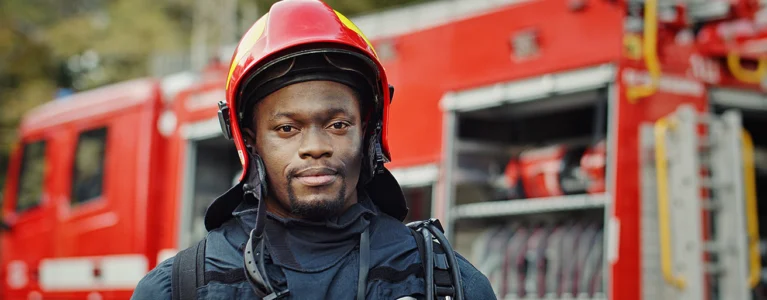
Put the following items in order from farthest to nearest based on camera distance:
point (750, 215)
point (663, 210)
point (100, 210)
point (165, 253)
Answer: point (100, 210) < point (165, 253) < point (750, 215) < point (663, 210)

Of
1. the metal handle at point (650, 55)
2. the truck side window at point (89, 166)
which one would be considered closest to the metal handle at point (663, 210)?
the metal handle at point (650, 55)

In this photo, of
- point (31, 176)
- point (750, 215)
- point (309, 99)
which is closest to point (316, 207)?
point (309, 99)

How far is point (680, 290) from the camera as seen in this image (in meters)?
4.59

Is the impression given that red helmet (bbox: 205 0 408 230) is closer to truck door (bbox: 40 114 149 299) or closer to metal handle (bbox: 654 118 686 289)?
metal handle (bbox: 654 118 686 289)

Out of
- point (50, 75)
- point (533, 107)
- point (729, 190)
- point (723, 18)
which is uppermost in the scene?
point (50, 75)

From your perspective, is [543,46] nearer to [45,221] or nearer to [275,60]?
[275,60]

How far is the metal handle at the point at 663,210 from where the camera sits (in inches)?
180

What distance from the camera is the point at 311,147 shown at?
6.63ft

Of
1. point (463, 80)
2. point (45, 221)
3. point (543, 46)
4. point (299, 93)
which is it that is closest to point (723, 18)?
point (543, 46)

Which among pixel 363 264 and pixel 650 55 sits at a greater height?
pixel 650 55

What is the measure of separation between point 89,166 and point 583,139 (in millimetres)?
3843

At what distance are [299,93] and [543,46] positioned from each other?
3.23m

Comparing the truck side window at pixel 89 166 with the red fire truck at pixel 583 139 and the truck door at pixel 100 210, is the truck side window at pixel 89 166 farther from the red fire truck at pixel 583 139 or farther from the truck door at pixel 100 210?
the red fire truck at pixel 583 139

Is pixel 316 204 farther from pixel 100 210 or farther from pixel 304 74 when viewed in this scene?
pixel 100 210
